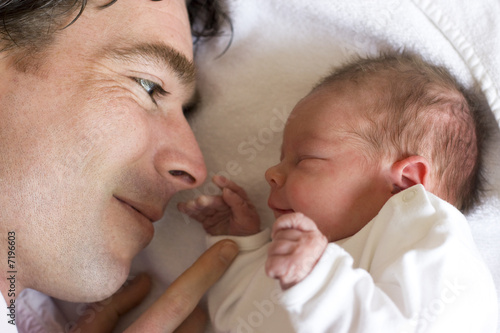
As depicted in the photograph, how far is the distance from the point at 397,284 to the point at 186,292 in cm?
57

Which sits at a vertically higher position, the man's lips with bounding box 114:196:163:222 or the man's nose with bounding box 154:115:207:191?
the man's nose with bounding box 154:115:207:191

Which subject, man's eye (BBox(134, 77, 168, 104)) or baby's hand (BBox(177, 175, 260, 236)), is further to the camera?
baby's hand (BBox(177, 175, 260, 236))

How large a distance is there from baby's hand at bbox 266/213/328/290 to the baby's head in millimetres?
185

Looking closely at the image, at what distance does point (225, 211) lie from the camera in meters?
1.50

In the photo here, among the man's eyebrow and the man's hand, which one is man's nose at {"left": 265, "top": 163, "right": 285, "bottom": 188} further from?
the man's eyebrow

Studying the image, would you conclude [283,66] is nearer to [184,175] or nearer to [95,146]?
[184,175]

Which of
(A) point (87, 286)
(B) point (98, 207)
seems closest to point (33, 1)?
(B) point (98, 207)

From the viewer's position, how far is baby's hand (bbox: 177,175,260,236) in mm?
1440

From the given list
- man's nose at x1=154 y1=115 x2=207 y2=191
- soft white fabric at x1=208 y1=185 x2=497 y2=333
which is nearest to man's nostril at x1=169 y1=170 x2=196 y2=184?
man's nose at x1=154 y1=115 x2=207 y2=191

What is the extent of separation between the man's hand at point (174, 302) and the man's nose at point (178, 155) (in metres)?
0.23

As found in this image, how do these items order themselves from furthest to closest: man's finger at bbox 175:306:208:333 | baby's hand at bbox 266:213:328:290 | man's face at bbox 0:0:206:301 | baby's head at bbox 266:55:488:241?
man's finger at bbox 175:306:208:333, baby's head at bbox 266:55:488:241, man's face at bbox 0:0:206:301, baby's hand at bbox 266:213:328:290

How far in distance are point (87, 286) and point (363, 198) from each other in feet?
2.44

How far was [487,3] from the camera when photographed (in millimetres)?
1474

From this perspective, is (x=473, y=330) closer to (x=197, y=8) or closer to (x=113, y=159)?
(x=113, y=159)
